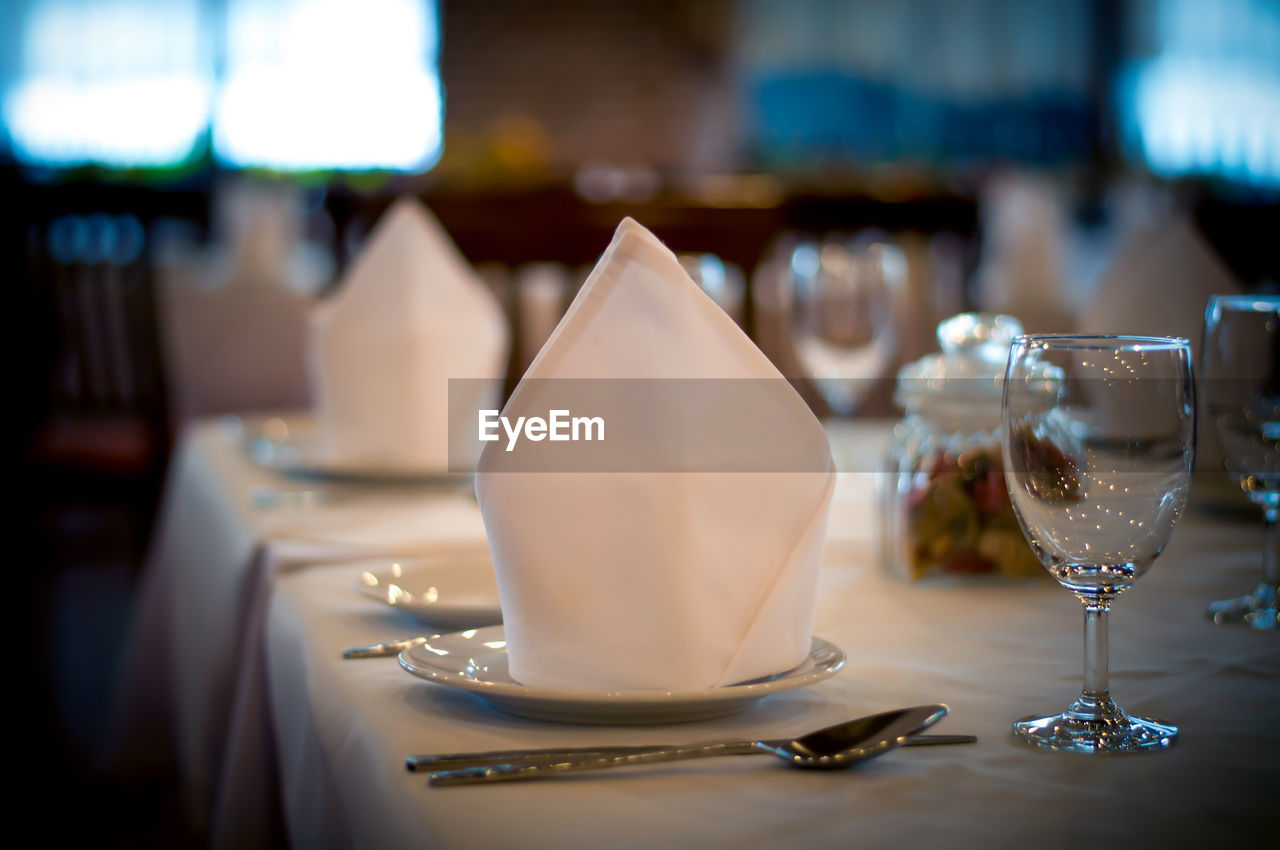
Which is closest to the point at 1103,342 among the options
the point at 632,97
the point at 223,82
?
the point at 632,97

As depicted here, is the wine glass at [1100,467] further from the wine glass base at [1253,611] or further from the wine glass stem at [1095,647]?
the wine glass base at [1253,611]

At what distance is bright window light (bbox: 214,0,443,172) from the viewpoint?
8805mm

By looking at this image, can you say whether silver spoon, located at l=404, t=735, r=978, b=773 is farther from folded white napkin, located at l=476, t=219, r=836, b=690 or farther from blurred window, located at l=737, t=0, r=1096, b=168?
blurred window, located at l=737, t=0, r=1096, b=168

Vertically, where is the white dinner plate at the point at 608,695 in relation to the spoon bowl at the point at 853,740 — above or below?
above

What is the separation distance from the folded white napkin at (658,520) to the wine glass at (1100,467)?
0.09m

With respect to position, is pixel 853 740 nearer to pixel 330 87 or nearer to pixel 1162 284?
pixel 1162 284

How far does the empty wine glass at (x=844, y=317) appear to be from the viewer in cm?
135

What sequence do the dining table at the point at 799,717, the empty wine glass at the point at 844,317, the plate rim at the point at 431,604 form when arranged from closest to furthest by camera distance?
the dining table at the point at 799,717 → the plate rim at the point at 431,604 → the empty wine glass at the point at 844,317

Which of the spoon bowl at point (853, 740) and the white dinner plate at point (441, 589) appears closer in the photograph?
the spoon bowl at point (853, 740)

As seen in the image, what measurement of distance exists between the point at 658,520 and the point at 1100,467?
18 cm

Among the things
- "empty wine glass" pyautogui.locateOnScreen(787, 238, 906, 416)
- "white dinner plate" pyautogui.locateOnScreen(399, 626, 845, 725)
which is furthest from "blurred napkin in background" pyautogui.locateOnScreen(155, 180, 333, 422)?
"white dinner plate" pyautogui.locateOnScreen(399, 626, 845, 725)

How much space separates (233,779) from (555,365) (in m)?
0.40

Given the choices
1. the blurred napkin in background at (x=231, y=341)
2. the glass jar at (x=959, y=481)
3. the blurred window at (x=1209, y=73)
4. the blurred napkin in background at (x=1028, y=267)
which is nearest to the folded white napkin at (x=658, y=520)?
the glass jar at (x=959, y=481)

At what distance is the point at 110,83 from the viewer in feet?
28.5
